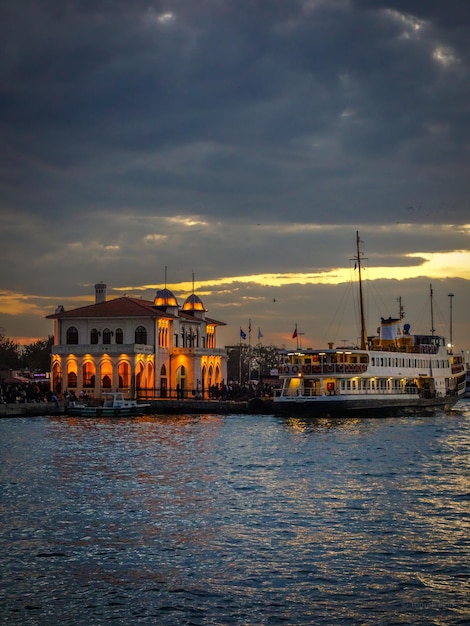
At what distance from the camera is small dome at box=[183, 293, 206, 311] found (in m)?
120

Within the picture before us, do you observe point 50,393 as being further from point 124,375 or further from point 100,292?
point 100,292

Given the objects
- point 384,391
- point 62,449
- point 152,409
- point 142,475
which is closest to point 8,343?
point 152,409

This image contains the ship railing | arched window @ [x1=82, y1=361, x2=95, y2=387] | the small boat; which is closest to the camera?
the ship railing

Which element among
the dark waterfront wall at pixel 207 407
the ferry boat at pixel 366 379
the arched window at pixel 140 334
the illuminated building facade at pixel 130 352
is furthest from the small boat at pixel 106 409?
the arched window at pixel 140 334

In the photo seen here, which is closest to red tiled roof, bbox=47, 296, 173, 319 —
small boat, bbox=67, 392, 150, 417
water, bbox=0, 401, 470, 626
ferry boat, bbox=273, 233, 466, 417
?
small boat, bbox=67, 392, 150, 417

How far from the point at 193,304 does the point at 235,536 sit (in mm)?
94959

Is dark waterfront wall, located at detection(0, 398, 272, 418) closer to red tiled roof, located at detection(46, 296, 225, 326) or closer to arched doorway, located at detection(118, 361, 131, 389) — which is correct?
arched doorway, located at detection(118, 361, 131, 389)

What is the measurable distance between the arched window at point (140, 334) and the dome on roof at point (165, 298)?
6.08 metres

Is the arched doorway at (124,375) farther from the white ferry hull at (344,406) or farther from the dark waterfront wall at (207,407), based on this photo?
the white ferry hull at (344,406)

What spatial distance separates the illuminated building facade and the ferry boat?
2002cm

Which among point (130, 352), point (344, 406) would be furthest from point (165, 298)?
point (344, 406)

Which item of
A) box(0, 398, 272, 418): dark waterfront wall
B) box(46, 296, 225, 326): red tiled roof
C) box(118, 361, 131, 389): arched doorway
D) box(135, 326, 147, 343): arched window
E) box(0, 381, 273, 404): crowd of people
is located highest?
box(46, 296, 225, 326): red tiled roof

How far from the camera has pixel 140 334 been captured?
104m

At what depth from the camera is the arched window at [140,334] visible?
4080 inches
